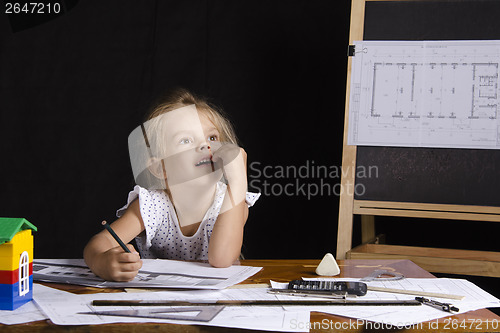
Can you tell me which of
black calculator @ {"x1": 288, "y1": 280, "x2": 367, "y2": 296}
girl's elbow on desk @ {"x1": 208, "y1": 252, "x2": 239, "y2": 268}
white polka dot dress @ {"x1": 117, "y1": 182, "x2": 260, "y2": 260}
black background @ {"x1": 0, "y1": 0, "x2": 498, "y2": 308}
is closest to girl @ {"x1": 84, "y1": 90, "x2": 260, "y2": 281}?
A: white polka dot dress @ {"x1": 117, "y1": 182, "x2": 260, "y2": 260}

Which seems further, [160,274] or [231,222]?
[231,222]

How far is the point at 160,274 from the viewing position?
112 centimetres

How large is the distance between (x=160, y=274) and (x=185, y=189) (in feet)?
1.86

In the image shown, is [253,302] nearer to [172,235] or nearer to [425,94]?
[172,235]

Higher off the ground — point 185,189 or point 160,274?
point 185,189

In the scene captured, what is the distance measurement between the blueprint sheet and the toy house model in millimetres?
1248

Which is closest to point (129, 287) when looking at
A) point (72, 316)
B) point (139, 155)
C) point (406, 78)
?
point (72, 316)

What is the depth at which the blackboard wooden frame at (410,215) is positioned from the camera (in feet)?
5.66

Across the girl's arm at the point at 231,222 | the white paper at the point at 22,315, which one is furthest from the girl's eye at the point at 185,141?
the white paper at the point at 22,315

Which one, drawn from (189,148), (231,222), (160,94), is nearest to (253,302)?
(231,222)

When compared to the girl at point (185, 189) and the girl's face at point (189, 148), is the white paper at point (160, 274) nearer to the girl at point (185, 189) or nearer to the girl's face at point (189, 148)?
the girl at point (185, 189)

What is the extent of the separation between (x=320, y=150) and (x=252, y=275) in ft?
4.13

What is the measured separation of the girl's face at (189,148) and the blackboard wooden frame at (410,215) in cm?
48

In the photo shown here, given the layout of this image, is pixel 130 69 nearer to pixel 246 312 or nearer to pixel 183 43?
pixel 183 43
